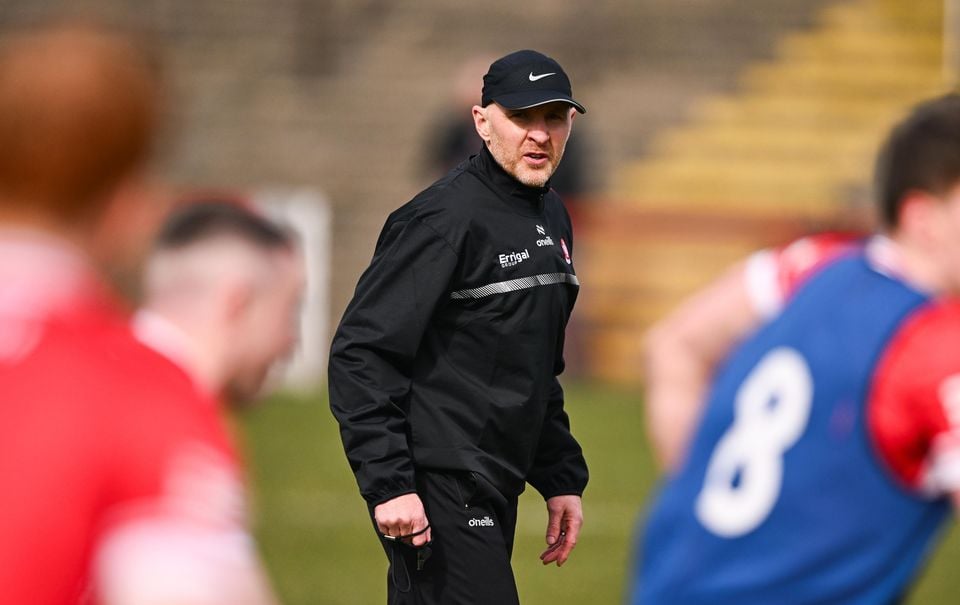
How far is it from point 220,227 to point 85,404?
1121 mm

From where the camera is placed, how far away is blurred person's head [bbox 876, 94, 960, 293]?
10.1ft

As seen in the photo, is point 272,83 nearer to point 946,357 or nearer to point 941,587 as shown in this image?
point 941,587

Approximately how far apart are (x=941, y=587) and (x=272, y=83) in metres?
11.9

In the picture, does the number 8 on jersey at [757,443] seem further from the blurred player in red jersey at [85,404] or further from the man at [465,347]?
the blurred player in red jersey at [85,404]

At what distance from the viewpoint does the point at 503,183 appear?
12.9 feet

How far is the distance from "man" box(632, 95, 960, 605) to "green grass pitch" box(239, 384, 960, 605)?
491 centimetres

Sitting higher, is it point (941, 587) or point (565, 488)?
point (565, 488)

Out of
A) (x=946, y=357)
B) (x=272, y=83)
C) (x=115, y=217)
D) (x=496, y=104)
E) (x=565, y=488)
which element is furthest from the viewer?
(x=272, y=83)

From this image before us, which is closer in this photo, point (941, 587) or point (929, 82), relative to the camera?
point (941, 587)

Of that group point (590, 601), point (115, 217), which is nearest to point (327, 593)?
point (590, 601)

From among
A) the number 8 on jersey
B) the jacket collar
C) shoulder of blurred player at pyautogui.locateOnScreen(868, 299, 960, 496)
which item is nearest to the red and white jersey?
shoulder of blurred player at pyautogui.locateOnScreen(868, 299, 960, 496)

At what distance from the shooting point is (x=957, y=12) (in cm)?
1930

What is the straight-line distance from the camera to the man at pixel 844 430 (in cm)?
293

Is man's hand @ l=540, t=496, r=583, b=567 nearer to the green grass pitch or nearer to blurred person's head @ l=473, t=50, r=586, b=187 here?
blurred person's head @ l=473, t=50, r=586, b=187
